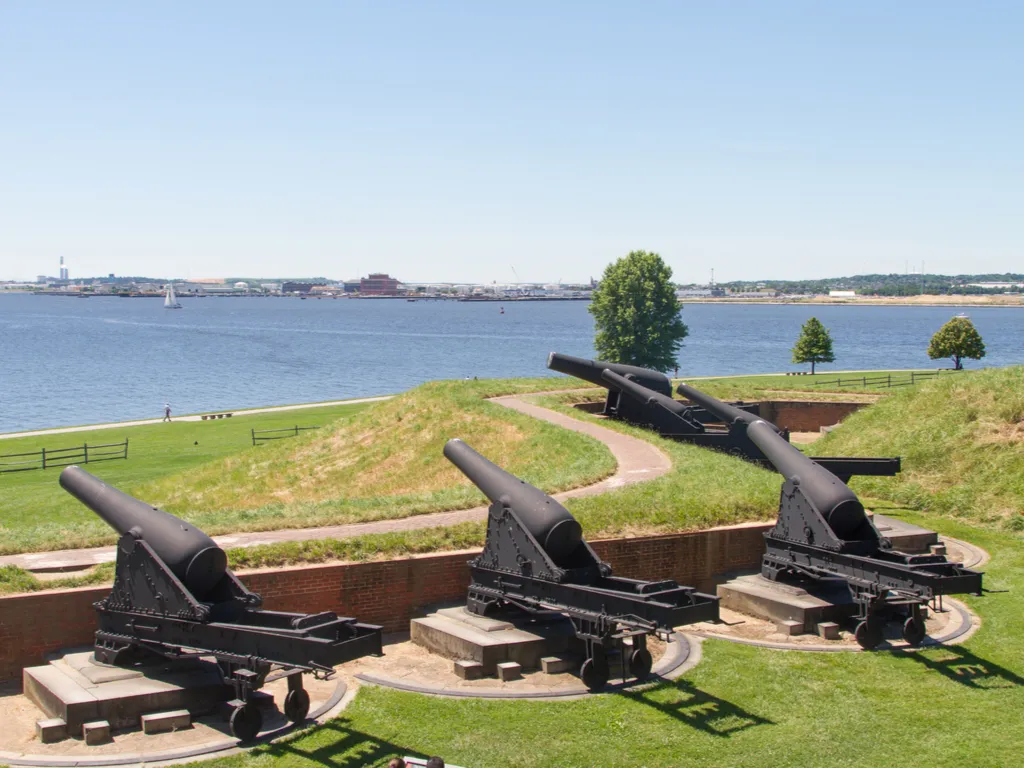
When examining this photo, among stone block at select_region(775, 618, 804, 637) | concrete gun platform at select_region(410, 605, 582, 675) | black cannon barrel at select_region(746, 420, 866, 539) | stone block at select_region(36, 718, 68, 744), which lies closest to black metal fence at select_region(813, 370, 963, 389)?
black cannon barrel at select_region(746, 420, 866, 539)

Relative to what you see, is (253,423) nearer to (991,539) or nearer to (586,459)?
(586,459)

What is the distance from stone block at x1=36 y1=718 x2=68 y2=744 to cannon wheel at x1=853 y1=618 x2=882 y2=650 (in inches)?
321

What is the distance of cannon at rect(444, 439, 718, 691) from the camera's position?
10.8m

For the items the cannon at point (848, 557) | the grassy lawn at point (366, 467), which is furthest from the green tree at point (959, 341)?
the cannon at point (848, 557)

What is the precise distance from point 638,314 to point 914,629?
44.1 metres

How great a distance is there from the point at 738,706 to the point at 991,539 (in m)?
9.37

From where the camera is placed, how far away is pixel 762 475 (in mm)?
19891

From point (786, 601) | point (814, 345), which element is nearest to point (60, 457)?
Result: point (786, 601)

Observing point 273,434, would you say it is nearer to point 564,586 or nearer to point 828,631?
→ point 828,631

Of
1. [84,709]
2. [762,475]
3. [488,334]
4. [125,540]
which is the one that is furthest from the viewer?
[488,334]

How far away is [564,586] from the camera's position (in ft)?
37.6

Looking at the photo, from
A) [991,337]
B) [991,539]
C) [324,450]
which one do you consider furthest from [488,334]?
[991,539]

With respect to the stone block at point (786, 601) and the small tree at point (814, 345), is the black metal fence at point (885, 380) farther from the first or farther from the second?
the stone block at point (786, 601)

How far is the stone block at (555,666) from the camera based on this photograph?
11.6 meters
